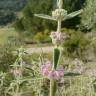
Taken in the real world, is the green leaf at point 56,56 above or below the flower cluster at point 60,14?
below

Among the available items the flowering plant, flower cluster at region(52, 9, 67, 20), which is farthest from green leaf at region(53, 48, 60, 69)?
flower cluster at region(52, 9, 67, 20)

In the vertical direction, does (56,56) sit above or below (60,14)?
below

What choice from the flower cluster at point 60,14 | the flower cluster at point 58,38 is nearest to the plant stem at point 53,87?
the flower cluster at point 58,38

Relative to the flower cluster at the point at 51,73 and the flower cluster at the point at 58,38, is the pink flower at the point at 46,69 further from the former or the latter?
the flower cluster at the point at 58,38

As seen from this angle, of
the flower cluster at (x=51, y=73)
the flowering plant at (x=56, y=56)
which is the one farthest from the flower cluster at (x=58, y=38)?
the flower cluster at (x=51, y=73)

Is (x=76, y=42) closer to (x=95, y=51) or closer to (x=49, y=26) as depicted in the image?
(x=95, y=51)

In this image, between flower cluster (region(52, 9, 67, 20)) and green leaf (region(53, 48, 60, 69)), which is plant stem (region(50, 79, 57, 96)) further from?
flower cluster (region(52, 9, 67, 20))

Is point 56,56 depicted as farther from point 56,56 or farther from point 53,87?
point 53,87

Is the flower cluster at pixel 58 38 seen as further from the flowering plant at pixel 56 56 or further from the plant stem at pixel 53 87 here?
the plant stem at pixel 53 87

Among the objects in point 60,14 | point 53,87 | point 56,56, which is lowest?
point 53,87

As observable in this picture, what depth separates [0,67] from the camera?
25.5 ft

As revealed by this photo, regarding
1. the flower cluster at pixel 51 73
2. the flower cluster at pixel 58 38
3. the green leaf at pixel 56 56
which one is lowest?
the flower cluster at pixel 51 73

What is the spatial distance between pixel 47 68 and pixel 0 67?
19.7ft

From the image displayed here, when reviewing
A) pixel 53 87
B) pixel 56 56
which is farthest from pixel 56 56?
pixel 53 87
